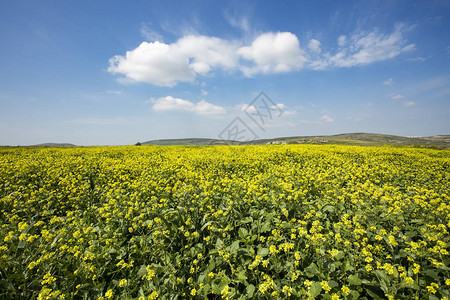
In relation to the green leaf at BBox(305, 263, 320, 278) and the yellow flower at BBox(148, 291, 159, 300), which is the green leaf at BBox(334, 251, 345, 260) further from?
the yellow flower at BBox(148, 291, 159, 300)

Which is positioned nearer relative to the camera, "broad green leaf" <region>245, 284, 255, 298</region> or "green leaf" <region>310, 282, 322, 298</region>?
"green leaf" <region>310, 282, 322, 298</region>

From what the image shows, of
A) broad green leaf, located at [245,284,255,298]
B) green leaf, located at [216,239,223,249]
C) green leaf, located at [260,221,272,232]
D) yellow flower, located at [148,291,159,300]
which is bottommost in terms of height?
broad green leaf, located at [245,284,255,298]

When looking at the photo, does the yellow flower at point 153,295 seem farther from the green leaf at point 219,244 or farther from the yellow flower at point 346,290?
the yellow flower at point 346,290

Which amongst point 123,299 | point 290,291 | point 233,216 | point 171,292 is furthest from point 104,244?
point 290,291

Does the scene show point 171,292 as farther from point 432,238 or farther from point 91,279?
point 432,238

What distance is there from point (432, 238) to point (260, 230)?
2509 millimetres

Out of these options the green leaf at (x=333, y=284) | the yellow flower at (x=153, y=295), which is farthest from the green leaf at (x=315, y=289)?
the yellow flower at (x=153, y=295)

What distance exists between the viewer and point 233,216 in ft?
13.0

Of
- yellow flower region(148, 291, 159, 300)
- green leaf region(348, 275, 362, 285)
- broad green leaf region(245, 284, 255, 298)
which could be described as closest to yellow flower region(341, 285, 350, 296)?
green leaf region(348, 275, 362, 285)

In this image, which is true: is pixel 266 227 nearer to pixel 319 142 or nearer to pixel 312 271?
pixel 312 271

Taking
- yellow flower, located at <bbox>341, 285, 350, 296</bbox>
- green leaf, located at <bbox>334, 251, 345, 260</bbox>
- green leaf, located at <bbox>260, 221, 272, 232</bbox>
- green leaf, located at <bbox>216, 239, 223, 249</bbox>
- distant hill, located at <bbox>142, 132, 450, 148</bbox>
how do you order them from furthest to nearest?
distant hill, located at <bbox>142, 132, 450, 148</bbox>
green leaf, located at <bbox>260, 221, 272, 232</bbox>
green leaf, located at <bbox>216, 239, 223, 249</bbox>
green leaf, located at <bbox>334, 251, 345, 260</bbox>
yellow flower, located at <bbox>341, 285, 350, 296</bbox>

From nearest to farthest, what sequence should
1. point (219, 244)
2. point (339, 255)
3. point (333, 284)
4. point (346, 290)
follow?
point (346, 290), point (333, 284), point (339, 255), point (219, 244)

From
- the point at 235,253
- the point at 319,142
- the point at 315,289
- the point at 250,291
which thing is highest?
the point at 319,142

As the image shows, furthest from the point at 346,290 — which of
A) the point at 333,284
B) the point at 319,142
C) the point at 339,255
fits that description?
the point at 319,142
